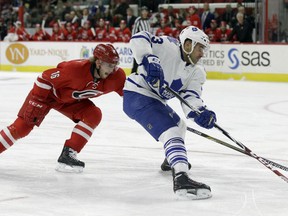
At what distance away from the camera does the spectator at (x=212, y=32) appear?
12.1 meters

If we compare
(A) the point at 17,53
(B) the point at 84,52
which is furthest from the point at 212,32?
(A) the point at 17,53

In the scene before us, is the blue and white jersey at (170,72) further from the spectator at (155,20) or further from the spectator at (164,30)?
the spectator at (155,20)

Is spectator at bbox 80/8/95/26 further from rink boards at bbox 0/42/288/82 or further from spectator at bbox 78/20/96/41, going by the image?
rink boards at bbox 0/42/288/82

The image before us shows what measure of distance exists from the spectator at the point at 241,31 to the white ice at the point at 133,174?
14.5ft

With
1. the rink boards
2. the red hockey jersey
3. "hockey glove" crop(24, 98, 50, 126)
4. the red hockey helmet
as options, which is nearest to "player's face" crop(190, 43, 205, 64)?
the red hockey helmet

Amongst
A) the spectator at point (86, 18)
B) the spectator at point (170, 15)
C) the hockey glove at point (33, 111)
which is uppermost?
the hockey glove at point (33, 111)

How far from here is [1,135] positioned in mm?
4254

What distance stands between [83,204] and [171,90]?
2.71ft

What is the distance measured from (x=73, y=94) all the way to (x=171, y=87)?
2.08 ft

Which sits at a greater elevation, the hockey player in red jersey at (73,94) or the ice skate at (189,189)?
the hockey player in red jersey at (73,94)

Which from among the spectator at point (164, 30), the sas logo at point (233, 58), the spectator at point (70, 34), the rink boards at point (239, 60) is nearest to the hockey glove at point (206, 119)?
the rink boards at point (239, 60)

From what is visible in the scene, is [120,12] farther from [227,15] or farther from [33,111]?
[33,111]

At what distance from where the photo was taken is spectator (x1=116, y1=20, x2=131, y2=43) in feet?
42.4

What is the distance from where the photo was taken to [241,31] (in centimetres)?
1163
